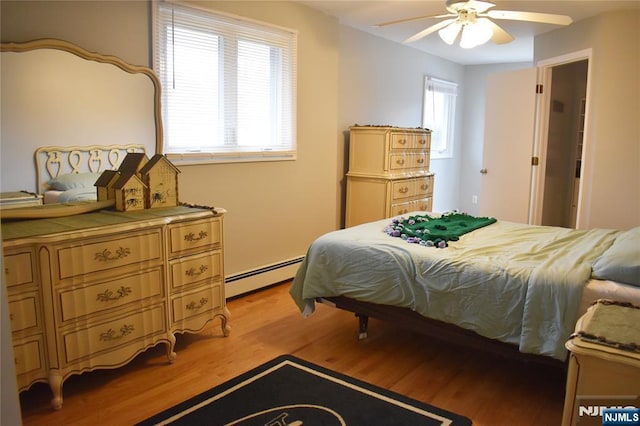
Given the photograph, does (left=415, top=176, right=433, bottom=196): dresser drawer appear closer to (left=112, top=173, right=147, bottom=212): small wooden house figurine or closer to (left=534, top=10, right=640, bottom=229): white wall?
(left=534, top=10, right=640, bottom=229): white wall

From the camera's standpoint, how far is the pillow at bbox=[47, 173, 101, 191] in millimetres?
2688

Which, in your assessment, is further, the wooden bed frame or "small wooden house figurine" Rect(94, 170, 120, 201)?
"small wooden house figurine" Rect(94, 170, 120, 201)

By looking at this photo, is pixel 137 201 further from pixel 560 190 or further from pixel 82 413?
pixel 560 190

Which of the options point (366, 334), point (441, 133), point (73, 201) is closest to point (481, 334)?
point (366, 334)

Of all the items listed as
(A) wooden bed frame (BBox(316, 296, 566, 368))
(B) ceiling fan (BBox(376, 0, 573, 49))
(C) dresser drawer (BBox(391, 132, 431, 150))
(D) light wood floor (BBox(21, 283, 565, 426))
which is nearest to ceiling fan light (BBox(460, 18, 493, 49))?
(B) ceiling fan (BBox(376, 0, 573, 49))

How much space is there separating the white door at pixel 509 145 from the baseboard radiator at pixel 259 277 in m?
2.45

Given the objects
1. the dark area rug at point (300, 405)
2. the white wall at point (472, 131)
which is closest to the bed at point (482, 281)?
the dark area rug at point (300, 405)

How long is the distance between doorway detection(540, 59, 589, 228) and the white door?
0.48 metres

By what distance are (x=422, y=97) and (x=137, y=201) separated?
15.3 ft

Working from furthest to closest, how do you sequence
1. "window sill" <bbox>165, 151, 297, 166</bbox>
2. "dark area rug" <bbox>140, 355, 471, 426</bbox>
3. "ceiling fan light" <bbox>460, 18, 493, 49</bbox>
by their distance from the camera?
1. "window sill" <bbox>165, 151, 297, 166</bbox>
2. "ceiling fan light" <bbox>460, 18, 493, 49</bbox>
3. "dark area rug" <bbox>140, 355, 471, 426</bbox>

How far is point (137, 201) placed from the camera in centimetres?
279

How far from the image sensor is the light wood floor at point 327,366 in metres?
2.29

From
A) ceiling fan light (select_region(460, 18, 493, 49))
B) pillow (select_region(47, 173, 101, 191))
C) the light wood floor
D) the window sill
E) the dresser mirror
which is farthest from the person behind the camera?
the window sill

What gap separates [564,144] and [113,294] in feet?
18.1
